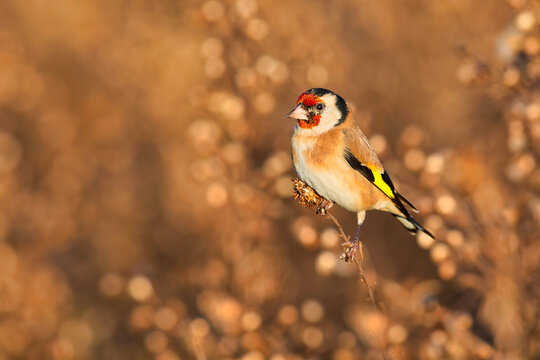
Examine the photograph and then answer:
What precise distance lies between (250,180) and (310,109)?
944 mm

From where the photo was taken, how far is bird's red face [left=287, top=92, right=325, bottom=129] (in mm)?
3492

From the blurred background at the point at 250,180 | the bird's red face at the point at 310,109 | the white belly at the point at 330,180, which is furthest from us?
the blurred background at the point at 250,180

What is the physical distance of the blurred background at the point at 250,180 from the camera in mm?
3807

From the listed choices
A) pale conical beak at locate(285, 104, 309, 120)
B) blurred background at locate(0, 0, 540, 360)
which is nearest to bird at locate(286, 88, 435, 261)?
pale conical beak at locate(285, 104, 309, 120)

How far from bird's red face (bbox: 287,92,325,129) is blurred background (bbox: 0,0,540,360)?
0.63 meters

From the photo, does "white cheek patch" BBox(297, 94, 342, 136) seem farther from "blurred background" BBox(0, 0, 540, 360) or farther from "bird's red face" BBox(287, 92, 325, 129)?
"blurred background" BBox(0, 0, 540, 360)

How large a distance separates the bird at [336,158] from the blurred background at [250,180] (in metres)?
0.32

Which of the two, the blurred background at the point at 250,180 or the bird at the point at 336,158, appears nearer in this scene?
the bird at the point at 336,158

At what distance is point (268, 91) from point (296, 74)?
303mm

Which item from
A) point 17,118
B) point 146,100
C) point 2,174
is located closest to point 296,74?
point 146,100

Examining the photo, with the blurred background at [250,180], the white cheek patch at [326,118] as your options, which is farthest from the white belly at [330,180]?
the blurred background at [250,180]

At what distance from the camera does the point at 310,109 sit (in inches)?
138

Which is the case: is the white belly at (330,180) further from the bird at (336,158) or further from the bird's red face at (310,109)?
the bird's red face at (310,109)

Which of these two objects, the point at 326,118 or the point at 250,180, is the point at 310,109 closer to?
the point at 326,118
